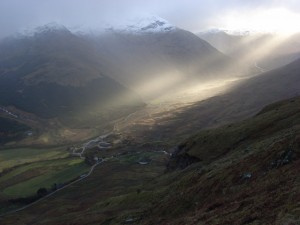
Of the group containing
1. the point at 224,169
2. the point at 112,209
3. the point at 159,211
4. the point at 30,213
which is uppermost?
the point at 224,169

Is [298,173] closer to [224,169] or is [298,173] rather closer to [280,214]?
[280,214]

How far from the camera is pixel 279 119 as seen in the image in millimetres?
109125

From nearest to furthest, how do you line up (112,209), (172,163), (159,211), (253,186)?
(253,186), (159,211), (112,209), (172,163)

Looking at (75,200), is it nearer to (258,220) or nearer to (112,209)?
(112,209)

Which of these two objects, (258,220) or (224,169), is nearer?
(258,220)

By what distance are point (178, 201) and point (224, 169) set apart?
10.1 m

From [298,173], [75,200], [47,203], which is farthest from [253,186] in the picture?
[47,203]

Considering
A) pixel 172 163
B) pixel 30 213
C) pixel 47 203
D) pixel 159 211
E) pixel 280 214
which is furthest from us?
pixel 47 203

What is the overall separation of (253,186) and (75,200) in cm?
13233

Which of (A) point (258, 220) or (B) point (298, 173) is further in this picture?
(B) point (298, 173)

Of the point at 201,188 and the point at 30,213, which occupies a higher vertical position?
the point at 201,188

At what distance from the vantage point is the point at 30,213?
172 metres

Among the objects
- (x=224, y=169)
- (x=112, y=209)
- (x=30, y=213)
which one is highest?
(x=224, y=169)

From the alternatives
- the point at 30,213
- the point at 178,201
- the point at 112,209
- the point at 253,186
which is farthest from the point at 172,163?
the point at 253,186
